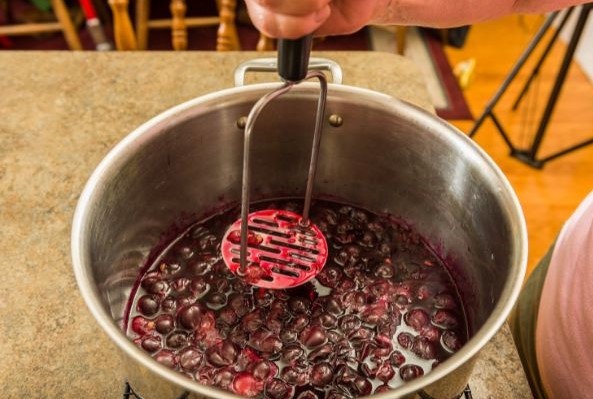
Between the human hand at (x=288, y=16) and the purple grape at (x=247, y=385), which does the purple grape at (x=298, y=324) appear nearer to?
the purple grape at (x=247, y=385)

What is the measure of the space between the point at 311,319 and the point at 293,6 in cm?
39

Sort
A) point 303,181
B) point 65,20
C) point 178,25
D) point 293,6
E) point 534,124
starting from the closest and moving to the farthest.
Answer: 1. point 293,6
2. point 303,181
3. point 178,25
4. point 65,20
5. point 534,124

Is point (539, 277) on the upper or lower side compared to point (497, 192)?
lower

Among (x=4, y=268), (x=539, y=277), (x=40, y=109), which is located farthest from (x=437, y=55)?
(x=4, y=268)

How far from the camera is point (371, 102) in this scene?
2.38ft

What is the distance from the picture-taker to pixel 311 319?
2.22 ft

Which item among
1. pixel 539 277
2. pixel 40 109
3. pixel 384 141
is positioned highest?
pixel 384 141

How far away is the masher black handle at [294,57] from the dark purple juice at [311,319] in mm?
307

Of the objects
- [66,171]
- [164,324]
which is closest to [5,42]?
[66,171]

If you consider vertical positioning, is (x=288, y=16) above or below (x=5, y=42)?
above

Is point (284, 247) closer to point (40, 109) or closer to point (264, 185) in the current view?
point (264, 185)

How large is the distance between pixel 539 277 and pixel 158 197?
61cm

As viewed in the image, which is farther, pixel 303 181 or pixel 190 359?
pixel 303 181

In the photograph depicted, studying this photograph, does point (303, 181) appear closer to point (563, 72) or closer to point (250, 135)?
point (250, 135)
